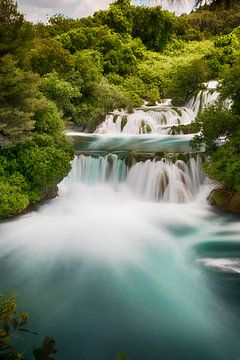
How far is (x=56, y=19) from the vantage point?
3731cm

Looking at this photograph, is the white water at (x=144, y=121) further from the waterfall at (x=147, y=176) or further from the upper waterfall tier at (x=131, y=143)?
the waterfall at (x=147, y=176)

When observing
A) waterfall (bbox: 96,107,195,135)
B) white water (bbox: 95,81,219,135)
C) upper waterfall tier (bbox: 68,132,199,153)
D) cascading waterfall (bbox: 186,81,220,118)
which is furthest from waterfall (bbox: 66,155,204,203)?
cascading waterfall (bbox: 186,81,220,118)

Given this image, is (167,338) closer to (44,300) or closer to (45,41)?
(44,300)

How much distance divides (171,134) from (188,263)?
11589 mm

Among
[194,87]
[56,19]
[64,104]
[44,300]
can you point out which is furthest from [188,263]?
[56,19]

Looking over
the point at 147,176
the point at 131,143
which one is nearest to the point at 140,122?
the point at 131,143

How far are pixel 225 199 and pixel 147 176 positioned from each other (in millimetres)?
3121

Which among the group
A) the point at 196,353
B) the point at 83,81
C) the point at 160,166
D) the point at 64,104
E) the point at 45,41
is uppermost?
the point at 45,41

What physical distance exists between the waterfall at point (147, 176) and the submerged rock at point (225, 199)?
3.19ft

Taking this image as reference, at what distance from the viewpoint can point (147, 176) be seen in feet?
44.4

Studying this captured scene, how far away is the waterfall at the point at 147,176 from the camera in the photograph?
13.2 m

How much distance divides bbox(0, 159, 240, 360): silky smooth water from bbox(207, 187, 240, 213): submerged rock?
0.39 meters

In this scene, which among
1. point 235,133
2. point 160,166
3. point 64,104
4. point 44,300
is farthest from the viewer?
point 64,104

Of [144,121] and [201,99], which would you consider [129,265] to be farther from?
[201,99]
